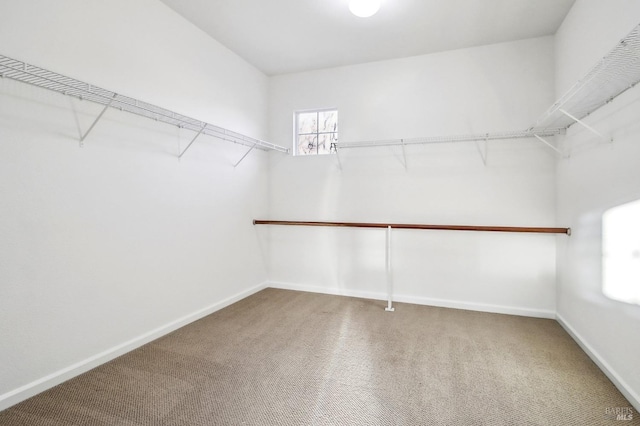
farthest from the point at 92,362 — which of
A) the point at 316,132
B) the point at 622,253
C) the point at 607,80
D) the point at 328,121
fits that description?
the point at 607,80

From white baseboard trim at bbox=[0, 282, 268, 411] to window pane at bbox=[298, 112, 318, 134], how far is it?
2.29m

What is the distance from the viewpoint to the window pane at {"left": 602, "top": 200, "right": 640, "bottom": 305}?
1648 millimetres

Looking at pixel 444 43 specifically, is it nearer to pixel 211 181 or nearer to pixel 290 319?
pixel 211 181

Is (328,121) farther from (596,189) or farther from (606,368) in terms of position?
(606,368)

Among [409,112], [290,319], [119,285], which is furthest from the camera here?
[409,112]

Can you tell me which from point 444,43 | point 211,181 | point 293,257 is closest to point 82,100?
point 211,181

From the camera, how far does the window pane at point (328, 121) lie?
3768 mm

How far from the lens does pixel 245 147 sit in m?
3.58

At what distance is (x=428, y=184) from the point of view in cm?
333

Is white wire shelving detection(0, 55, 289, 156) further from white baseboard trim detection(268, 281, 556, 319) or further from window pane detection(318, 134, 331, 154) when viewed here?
white baseboard trim detection(268, 281, 556, 319)

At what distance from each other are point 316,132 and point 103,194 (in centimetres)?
244

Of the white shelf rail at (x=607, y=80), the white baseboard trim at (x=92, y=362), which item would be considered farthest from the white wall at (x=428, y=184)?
the white baseboard trim at (x=92, y=362)

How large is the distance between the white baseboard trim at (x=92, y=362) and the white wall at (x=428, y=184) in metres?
1.38

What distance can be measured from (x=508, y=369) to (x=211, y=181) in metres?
2.85
